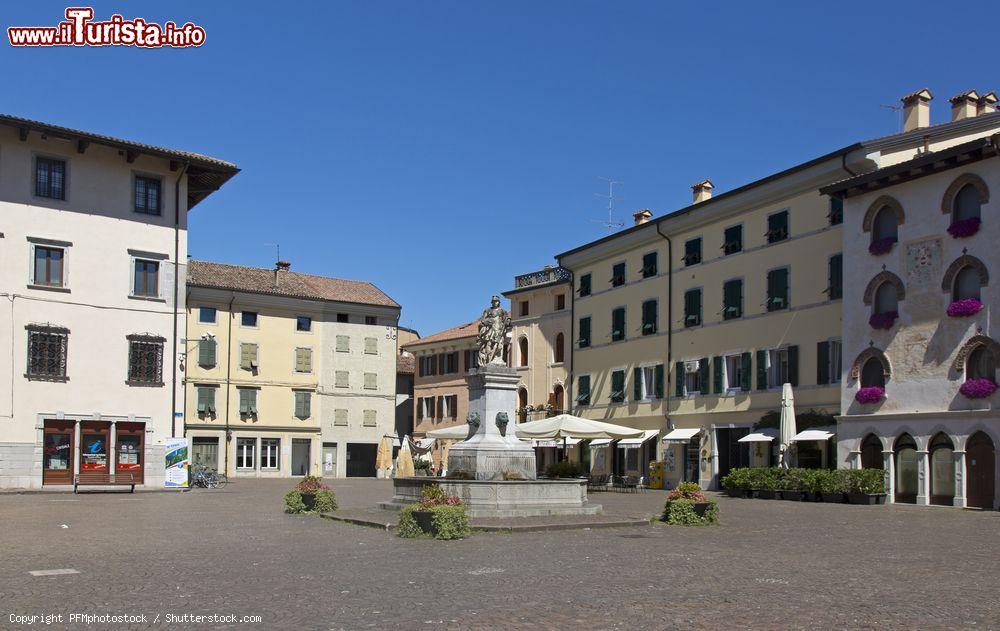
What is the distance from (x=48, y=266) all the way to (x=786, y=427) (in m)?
27.0

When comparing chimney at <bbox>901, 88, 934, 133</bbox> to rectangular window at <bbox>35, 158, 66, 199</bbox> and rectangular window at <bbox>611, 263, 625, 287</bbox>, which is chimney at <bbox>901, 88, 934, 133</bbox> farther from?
rectangular window at <bbox>35, 158, 66, 199</bbox>

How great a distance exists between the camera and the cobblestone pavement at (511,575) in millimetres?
9602

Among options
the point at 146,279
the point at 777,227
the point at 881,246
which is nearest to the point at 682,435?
the point at 777,227

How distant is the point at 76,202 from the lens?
3875 cm

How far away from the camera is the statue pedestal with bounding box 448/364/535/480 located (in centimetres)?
2298

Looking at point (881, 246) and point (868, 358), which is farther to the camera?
point (868, 358)

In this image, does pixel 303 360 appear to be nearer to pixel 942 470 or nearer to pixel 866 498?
pixel 866 498

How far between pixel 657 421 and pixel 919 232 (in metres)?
16.7

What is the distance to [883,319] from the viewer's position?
105ft

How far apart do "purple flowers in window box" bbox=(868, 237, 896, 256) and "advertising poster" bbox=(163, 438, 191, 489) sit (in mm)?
24494

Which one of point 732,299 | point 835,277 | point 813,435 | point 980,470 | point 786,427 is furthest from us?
point 732,299

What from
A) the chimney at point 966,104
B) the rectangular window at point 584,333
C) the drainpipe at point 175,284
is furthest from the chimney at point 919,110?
the drainpipe at point 175,284

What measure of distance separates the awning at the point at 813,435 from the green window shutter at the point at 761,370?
4109mm

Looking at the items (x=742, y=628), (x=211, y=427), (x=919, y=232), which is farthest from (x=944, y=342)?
(x=211, y=427)
